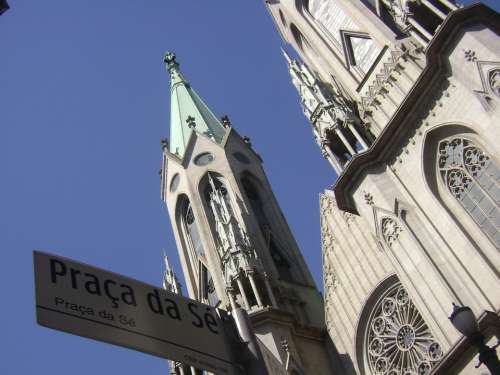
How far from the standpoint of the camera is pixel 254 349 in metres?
5.05

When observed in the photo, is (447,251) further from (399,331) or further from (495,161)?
(399,331)

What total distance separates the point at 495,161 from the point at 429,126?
2220mm

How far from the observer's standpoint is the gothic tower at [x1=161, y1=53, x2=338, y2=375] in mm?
20859

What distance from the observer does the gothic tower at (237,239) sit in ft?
68.4

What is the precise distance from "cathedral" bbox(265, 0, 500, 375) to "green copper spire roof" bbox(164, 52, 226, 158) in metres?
10.8

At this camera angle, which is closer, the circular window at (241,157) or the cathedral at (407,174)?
the cathedral at (407,174)

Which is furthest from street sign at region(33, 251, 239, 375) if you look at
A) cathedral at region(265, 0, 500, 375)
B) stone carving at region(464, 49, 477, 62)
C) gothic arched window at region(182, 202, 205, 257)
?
gothic arched window at region(182, 202, 205, 257)

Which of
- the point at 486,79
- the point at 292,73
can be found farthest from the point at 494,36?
the point at 292,73

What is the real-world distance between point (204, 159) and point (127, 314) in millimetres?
24652

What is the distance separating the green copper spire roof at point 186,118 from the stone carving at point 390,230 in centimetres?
1584

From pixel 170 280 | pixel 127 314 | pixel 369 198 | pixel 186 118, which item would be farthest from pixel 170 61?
pixel 127 314

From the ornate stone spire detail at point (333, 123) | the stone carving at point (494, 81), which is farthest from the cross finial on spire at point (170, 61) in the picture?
the stone carving at point (494, 81)

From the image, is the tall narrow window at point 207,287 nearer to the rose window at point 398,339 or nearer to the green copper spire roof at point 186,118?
the green copper spire roof at point 186,118

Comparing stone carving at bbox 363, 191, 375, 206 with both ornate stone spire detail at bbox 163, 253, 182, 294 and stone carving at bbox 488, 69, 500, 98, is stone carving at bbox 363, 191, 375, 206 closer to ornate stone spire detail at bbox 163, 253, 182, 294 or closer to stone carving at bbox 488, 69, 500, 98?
stone carving at bbox 488, 69, 500, 98
